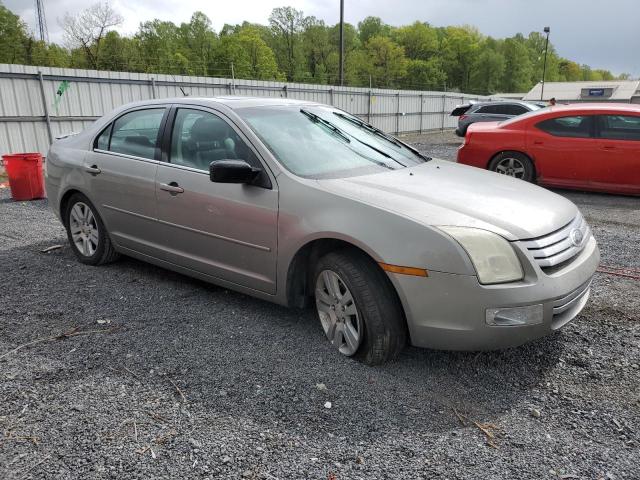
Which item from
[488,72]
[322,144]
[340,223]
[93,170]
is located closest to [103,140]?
[93,170]

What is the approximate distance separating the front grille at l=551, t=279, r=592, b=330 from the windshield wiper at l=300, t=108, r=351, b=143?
188 cm

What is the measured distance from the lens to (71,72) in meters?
14.0

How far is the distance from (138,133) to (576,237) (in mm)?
3468

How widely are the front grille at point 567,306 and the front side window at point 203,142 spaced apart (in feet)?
6.57

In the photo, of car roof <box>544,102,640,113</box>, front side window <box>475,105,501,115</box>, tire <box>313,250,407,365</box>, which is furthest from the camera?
front side window <box>475,105,501,115</box>

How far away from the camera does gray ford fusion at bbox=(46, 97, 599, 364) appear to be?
2.83 metres

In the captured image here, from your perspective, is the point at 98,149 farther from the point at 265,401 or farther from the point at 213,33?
the point at 213,33

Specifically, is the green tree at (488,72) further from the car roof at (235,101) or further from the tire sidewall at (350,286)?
the tire sidewall at (350,286)

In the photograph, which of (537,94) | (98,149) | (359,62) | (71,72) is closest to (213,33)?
(359,62)

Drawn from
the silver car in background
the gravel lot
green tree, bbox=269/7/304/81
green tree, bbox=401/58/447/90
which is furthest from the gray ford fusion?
green tree, bbox=401/58/447/90

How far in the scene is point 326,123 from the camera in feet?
13.6

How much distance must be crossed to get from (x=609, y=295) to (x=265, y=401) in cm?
302

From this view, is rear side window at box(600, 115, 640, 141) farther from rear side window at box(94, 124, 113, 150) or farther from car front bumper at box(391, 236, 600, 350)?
rear side window at box(94, 124, 113, 150)

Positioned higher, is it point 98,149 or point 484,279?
point 98,149
